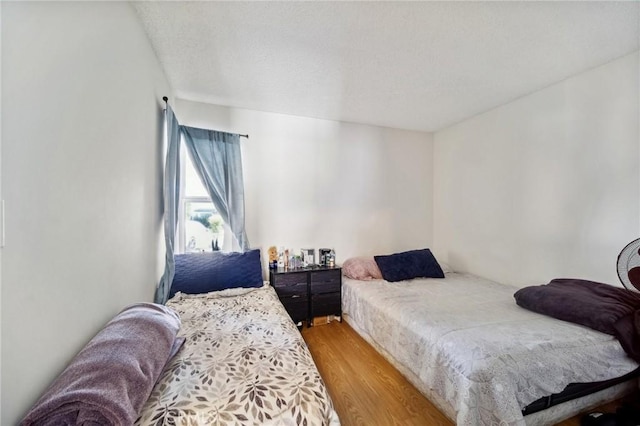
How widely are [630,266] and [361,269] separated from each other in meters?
2.16

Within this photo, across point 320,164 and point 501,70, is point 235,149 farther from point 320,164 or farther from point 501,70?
point 501,70

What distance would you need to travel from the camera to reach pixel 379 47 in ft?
6.12

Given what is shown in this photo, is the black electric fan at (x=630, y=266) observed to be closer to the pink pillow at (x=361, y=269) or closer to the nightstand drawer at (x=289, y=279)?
the pink pillow at (x=361, y=269)

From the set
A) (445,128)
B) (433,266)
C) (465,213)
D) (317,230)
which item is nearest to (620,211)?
(465,213)

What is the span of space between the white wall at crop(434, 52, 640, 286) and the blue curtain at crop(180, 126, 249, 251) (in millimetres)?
2916

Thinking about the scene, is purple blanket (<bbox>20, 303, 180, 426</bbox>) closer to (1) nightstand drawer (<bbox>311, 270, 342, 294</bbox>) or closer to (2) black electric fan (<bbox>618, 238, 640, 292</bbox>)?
(1) nightstand drawer (<bbox>311, 270, 342, 294</bbox>)

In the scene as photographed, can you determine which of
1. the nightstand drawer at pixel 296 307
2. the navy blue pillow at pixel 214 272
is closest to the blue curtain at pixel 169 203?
the navy blue pillow at pixel 214 272

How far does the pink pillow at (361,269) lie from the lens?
10.0 feet

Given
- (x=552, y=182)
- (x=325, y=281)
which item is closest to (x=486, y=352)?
(x=325, y=281)

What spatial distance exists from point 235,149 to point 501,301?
308 cm

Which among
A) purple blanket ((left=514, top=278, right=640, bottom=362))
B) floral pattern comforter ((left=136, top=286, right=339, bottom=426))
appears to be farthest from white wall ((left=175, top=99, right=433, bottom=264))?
purple blanket ((left=514, top=278, right=640, bottom=362))

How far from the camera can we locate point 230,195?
2756 mm

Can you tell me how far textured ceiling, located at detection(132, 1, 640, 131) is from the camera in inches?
60.9

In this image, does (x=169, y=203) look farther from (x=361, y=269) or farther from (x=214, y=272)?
(x=361, y=269)
